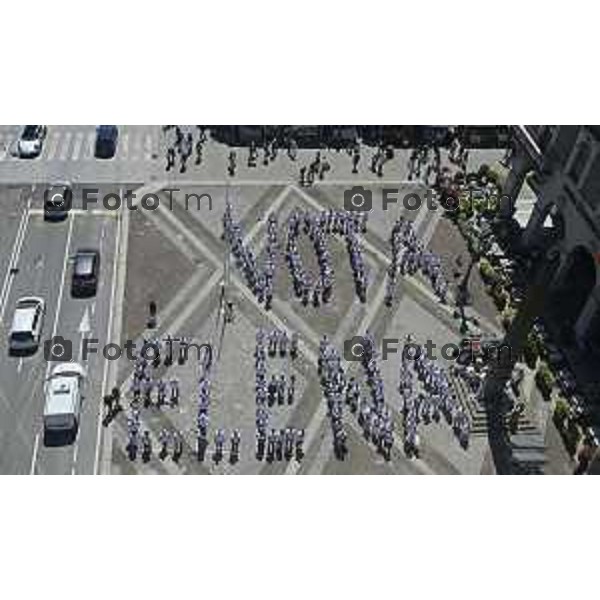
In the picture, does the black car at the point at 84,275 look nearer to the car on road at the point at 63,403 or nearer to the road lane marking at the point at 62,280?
the road lane marking at the point at 62,280

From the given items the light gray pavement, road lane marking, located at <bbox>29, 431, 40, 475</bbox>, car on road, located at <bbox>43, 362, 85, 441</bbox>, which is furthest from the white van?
the light gray pavement

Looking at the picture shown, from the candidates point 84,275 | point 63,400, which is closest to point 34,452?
point 63,400

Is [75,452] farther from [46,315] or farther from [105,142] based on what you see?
[105,142]
